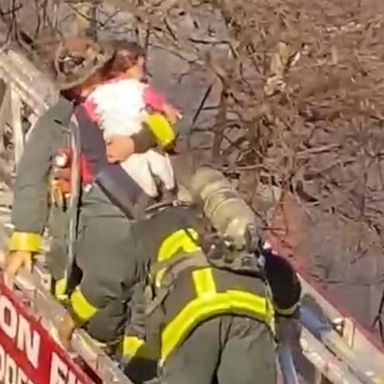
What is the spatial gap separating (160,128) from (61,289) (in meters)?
0.70

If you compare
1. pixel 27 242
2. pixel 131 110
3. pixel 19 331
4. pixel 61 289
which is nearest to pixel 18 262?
pixel 27 242

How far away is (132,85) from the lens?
5016 millimetres

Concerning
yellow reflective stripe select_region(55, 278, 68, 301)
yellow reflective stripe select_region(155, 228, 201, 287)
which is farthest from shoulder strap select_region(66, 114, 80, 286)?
yellow reflective stripe select_region(155, 228, 201, 287)

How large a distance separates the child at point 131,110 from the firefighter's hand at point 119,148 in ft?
0.05

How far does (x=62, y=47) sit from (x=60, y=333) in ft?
3.60

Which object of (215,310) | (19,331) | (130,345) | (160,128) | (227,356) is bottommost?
(19,331)

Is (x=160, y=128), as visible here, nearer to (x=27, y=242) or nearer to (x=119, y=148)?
(x=119, y=148)

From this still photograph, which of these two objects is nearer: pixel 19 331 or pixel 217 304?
pixel 217 304

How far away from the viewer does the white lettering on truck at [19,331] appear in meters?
4.97

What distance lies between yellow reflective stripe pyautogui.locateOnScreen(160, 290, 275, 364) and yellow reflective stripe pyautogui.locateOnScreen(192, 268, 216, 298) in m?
0.01

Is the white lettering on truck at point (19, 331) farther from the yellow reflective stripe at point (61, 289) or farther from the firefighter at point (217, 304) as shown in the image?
the firefighter at point (217, 304)

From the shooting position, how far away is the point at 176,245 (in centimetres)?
445

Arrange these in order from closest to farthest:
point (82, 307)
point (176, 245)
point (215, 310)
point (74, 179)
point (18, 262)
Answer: point (215, 310)
point (176, 245)
point (82, 307)
point (74, 179)
point (18, 262)

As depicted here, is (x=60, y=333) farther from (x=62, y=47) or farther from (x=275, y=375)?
(x=62, y=47)
